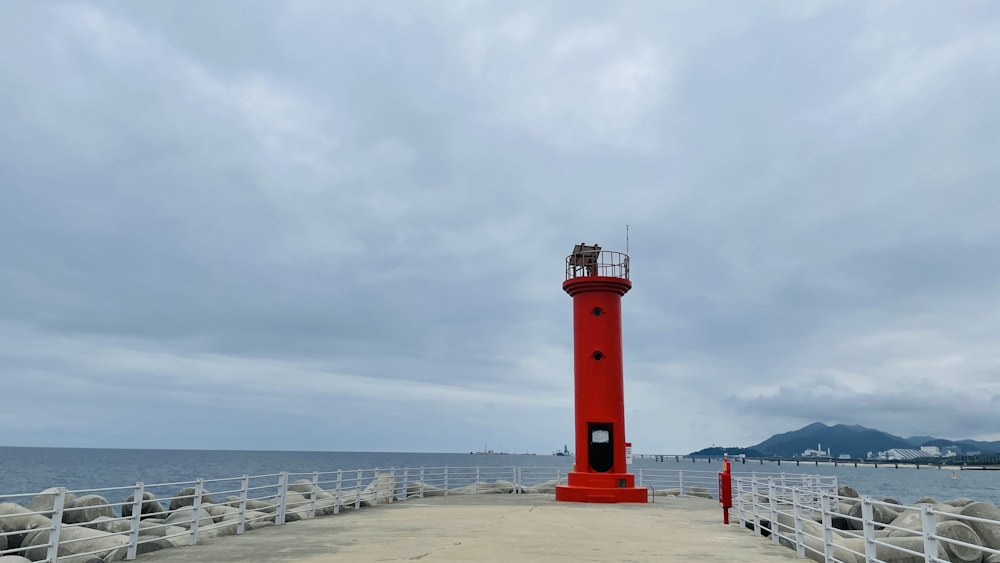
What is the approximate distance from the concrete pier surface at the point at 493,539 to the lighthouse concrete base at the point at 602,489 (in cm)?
209

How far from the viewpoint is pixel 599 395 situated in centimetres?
1908

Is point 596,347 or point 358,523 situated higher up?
point 596,347

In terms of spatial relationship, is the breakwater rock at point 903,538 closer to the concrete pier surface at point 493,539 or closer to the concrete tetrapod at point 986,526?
the concrete tetrapod at point 986,526

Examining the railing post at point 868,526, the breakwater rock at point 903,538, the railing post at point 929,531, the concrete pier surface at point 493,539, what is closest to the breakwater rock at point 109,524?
the concrete pier surface at point 493,539

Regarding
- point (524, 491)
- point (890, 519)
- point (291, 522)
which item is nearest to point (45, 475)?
point (524, 491)

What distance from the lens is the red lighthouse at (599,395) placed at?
18797 millimetres

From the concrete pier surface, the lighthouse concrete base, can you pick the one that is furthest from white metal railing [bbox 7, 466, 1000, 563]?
the lighthouse concrete base

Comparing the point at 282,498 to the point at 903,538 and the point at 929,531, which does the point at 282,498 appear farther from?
the point at 929,531

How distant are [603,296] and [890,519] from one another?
933 cm

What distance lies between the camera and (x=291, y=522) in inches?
535

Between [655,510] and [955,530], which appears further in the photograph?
[655,510]

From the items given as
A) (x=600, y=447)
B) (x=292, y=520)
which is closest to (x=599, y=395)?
(x=600, y=447)

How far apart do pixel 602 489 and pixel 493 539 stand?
841 cm

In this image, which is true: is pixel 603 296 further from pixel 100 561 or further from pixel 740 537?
pixel 100 561
